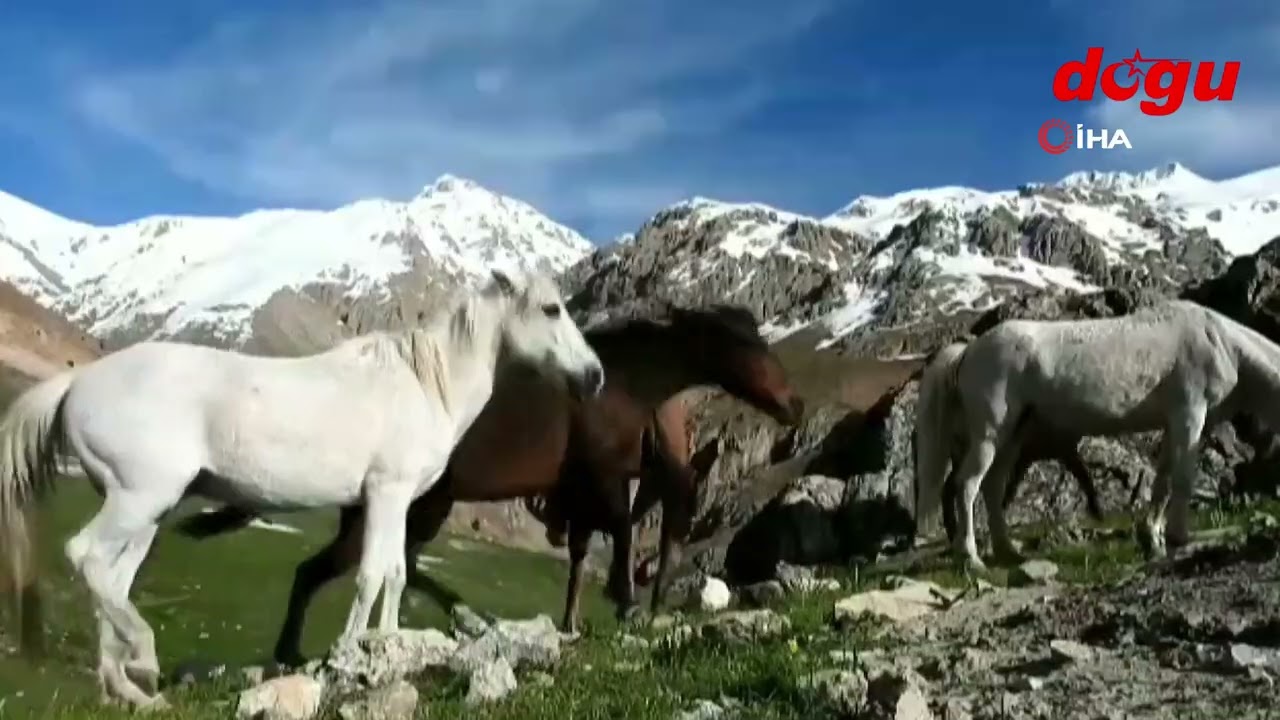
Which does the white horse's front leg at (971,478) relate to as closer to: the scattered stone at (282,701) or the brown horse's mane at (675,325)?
the brown horse's mane at (675,325)

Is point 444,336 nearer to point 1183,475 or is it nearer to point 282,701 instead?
point 282,701

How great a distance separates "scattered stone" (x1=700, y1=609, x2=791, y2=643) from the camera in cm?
991

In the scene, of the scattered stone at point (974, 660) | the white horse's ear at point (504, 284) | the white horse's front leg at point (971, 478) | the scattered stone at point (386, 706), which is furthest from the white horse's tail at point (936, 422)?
the scattered stone at point (386, 706)

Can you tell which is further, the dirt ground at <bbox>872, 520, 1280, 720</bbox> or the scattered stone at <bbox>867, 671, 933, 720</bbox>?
the dirt ground at <bbox>872, 520, 1280, 720</bbox>

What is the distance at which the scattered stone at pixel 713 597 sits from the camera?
14.0m

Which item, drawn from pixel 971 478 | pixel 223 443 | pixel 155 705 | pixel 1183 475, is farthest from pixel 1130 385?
pixel 155 705

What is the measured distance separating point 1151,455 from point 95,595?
1250 inches

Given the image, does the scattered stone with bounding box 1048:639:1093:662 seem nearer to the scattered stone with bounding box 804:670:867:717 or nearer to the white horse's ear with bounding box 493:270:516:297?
the scattered stone with bounding box 804:670:867:717

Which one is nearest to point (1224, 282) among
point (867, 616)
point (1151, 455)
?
point (1151, 455)

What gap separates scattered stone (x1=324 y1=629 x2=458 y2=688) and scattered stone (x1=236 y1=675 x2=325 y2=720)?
0.51 metres

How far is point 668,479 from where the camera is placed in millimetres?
18875

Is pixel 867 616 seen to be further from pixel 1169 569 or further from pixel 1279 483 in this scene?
pixel 1279 483

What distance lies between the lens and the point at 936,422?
18.3 metres

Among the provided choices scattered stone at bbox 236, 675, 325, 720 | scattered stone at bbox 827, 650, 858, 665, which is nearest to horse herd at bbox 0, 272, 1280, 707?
scattered stone at bbox 236, 675, 325, 720
